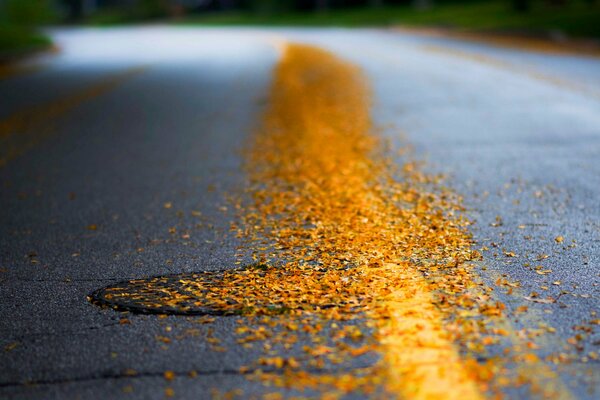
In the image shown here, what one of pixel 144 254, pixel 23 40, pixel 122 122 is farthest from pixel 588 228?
pixel 23 40

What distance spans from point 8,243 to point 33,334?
1.91m

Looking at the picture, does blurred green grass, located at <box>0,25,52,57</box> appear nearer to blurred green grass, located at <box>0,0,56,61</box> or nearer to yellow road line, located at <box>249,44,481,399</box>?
blurred green grass, located at <box>0,0,56,61</box>

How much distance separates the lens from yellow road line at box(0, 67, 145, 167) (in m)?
9.97

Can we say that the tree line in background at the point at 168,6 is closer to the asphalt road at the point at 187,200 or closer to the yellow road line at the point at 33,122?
the asphalt road at the point at 187,200

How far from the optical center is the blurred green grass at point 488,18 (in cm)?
2953

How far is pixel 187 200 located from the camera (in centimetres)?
680

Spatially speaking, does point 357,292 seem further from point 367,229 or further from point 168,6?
point 168,6

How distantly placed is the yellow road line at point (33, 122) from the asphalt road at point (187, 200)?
4 centimetres

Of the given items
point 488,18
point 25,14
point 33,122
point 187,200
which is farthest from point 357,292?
point 25,14

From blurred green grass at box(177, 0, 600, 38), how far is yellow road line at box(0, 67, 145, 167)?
15.9 metres

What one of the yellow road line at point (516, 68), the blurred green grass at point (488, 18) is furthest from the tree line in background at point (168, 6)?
the yellow road line at point (516, 68)

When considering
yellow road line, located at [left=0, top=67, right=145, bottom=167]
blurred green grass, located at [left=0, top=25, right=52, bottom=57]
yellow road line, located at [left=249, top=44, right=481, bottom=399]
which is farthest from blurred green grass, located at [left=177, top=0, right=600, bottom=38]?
yellow road line, located at [left=249, top=44, right=481, bottom=399]

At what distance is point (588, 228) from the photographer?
5.54 m

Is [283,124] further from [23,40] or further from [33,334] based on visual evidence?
[23,40]
